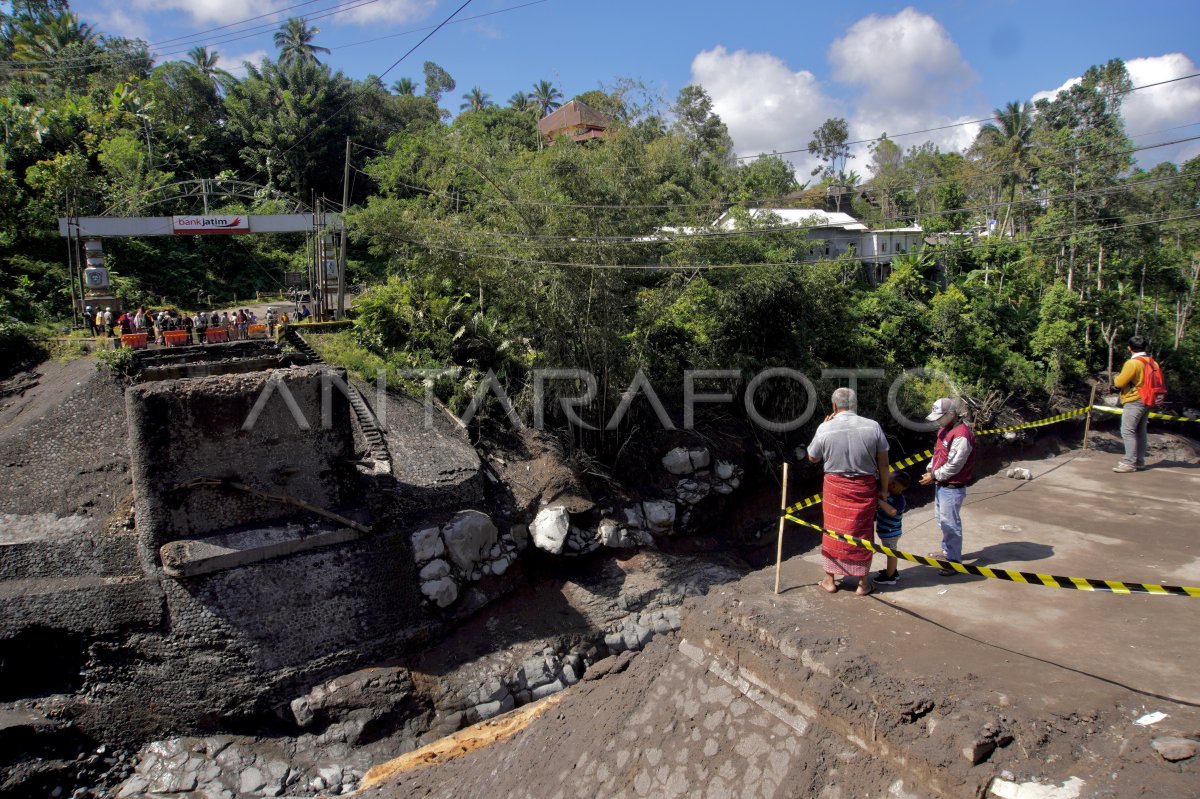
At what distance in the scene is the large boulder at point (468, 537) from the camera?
11359 mm

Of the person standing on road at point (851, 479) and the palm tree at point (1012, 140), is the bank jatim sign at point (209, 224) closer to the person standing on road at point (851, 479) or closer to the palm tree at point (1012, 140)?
the person standing on road at point (851, 479)

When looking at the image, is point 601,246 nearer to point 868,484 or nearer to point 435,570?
point 435,570

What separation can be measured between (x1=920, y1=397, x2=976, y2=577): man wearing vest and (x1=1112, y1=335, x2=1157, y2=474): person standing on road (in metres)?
4.24

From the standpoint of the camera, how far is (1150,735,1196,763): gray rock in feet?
11.9

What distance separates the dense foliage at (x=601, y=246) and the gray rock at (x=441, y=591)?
4154 millimetres

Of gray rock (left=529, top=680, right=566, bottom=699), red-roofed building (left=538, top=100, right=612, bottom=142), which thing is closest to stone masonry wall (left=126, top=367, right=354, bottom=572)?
gray rock (left=529, top=680, right=566, bottom=699)

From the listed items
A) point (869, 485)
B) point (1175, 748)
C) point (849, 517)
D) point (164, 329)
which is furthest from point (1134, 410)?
point (164, 329)

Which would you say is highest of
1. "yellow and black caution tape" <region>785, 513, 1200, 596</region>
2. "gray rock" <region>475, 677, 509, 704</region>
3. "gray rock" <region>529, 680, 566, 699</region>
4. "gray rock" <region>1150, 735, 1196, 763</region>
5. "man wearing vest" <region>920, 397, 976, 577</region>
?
"man wearing vest" <region>920, 397, 976, 577</region>

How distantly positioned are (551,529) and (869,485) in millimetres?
7405

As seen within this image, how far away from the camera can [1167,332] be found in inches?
787

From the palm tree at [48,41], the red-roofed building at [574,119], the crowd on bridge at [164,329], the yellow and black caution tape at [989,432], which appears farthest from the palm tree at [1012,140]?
the palm tree at [48,41]

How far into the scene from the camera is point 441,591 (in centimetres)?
1100

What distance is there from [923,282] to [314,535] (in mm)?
16858

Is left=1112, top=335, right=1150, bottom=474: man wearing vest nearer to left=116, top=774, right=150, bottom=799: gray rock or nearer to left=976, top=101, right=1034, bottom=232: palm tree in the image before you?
left=116, top=774, right=150, bottom=799: gray rock
